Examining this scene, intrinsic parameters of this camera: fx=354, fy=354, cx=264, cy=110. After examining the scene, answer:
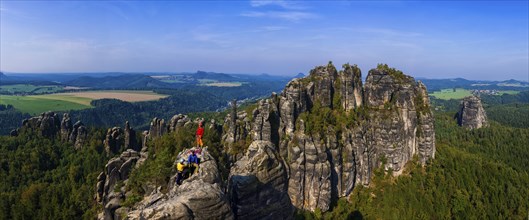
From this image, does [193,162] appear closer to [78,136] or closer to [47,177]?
[47,177]

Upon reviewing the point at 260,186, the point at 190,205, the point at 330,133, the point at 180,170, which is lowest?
the point at 330,133

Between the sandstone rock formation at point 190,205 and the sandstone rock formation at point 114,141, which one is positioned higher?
the sandstone rock formation at point 190,205

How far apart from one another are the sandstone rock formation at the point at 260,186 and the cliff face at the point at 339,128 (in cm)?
3901

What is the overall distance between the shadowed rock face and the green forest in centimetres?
5966

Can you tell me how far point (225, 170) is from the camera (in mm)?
52250

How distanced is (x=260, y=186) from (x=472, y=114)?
473 feet

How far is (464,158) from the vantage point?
267 ft

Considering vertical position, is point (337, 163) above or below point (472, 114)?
below

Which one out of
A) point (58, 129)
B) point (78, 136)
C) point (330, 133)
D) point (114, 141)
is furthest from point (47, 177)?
point (330, 133)

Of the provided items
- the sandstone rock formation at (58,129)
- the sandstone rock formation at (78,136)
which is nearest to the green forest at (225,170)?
the sandstone rock formation at (78,136)

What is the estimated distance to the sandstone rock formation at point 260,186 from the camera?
20438mm

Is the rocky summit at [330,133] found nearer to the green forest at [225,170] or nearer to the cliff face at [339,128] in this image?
the cliff face at [339,128]

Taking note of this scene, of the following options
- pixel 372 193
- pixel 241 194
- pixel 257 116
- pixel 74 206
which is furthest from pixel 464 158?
pixel 74 206

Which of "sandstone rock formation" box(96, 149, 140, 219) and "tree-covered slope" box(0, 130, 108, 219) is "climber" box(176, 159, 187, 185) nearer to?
"sandstone rock formation" box(96, 149, 140, 219)
